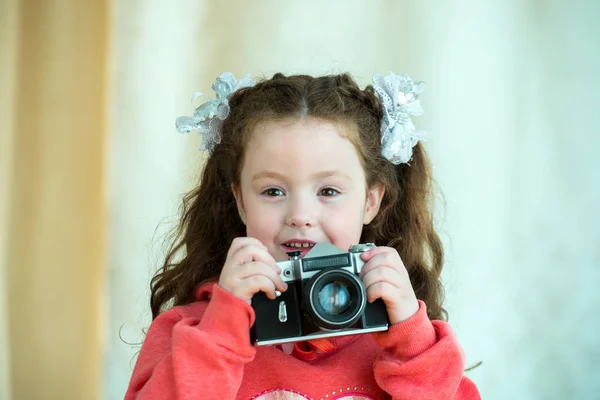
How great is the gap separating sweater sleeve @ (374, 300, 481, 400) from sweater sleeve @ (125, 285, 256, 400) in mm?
210

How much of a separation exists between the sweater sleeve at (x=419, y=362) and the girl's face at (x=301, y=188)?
0.62 ft

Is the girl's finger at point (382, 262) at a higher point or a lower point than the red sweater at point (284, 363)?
higher

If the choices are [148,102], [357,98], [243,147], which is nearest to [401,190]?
[357,98]

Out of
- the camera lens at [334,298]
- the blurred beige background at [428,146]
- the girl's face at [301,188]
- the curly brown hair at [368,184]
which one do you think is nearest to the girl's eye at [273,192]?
the girl's face at [301,188]

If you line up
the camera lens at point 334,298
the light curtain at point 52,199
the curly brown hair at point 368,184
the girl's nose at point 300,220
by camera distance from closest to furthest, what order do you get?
1. the camera lens at point 334,298
2. the girl's nose at point 300,220
3. the curly brown hair at point 368,184
4. the light curtain at point 52,199

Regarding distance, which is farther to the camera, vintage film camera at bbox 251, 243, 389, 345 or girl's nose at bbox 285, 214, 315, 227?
girl's nose at bbox 285, 214, 315, 227

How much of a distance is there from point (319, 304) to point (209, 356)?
17cm

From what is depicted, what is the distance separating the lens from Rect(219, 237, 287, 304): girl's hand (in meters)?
1.06

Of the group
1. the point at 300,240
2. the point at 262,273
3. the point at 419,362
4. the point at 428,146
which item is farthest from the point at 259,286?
the point at 428,146

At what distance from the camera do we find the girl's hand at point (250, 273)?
41.8 inches

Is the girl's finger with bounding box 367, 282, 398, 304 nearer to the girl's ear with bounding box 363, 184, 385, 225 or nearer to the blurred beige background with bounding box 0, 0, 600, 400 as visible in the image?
the girl's ear with bounding box 363, 184, 385, 225

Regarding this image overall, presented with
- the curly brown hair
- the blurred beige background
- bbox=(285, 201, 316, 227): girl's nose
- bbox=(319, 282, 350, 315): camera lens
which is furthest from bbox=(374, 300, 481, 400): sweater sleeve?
the blurred beige background

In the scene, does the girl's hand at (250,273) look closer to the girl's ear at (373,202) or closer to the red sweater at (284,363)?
the red sweater at (284,363)

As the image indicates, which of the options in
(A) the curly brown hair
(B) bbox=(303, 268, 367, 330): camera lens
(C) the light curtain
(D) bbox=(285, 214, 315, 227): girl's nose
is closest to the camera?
(B) bbox=(303, 268, 367, 330): camera lens
